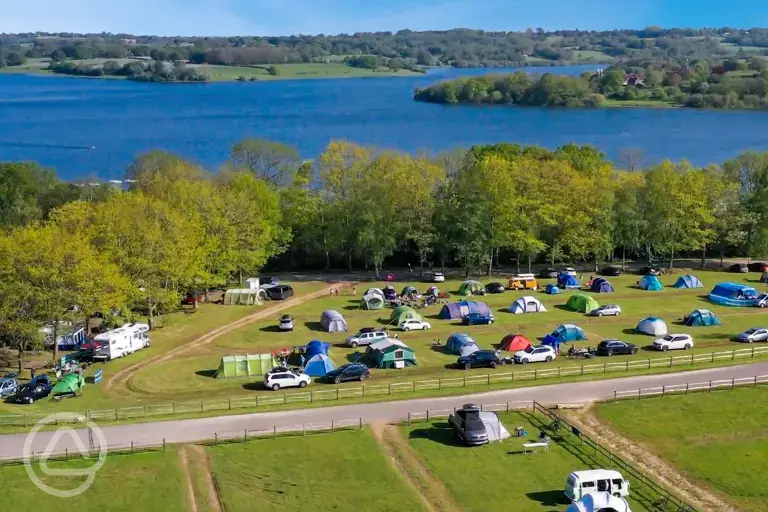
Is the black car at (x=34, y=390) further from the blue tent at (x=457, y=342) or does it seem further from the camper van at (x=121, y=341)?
the blue tent at (x=457, y=342)

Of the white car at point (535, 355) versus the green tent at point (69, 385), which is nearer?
the green tent at point (69, 385)

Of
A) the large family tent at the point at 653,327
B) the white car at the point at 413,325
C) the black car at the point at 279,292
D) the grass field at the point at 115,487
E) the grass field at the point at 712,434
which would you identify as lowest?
the black car at the point at 279,292

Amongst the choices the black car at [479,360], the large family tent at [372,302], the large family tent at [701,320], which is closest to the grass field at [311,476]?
the black car at [479,360]

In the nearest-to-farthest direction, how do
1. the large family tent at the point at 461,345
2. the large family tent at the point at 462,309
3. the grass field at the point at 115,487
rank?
the grass field at the point at 115,487 → the large family tent at the point at 461,345 → the large family tent at the point at 462,309

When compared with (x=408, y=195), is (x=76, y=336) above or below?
below

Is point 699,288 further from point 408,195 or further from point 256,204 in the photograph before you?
point 256,204

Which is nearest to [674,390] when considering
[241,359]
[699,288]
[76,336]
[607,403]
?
[607,403]

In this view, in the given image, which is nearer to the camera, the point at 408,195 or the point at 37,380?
the point at 37,380
